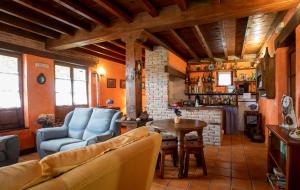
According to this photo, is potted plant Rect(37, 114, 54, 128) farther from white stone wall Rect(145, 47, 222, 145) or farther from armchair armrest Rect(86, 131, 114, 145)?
white stone wall Rect(145, 47, 222, 145)

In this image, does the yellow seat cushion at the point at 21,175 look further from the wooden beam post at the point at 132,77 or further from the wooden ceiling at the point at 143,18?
the wooden beam post at the point at 132,77

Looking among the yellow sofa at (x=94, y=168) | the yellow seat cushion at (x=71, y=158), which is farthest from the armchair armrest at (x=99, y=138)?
the yellow seat cushion at (x=71, y=158)

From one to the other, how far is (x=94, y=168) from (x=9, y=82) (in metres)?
4.01

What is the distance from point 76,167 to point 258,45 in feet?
18.4

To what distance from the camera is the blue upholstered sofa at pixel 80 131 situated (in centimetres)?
311

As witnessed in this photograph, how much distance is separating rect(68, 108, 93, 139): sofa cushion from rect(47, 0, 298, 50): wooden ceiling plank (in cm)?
146

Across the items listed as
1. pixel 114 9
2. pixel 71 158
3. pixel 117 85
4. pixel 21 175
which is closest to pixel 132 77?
pixel 114 9

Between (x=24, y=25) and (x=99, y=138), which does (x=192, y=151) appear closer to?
(x=99, y=138)

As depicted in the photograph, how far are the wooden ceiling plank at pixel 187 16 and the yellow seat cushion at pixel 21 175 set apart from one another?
273 cm

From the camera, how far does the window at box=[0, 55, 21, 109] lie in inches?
151

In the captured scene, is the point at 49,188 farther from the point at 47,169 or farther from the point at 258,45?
the point at 258,45

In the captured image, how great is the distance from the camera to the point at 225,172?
2.98 metres

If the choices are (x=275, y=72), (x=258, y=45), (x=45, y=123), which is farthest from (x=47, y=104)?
(x=258, y=45)

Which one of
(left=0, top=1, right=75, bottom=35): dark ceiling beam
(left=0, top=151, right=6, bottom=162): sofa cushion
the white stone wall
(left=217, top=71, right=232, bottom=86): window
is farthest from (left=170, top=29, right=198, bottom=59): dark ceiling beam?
(left=0, top=151, right=6, bottom=162): sofa cushion
